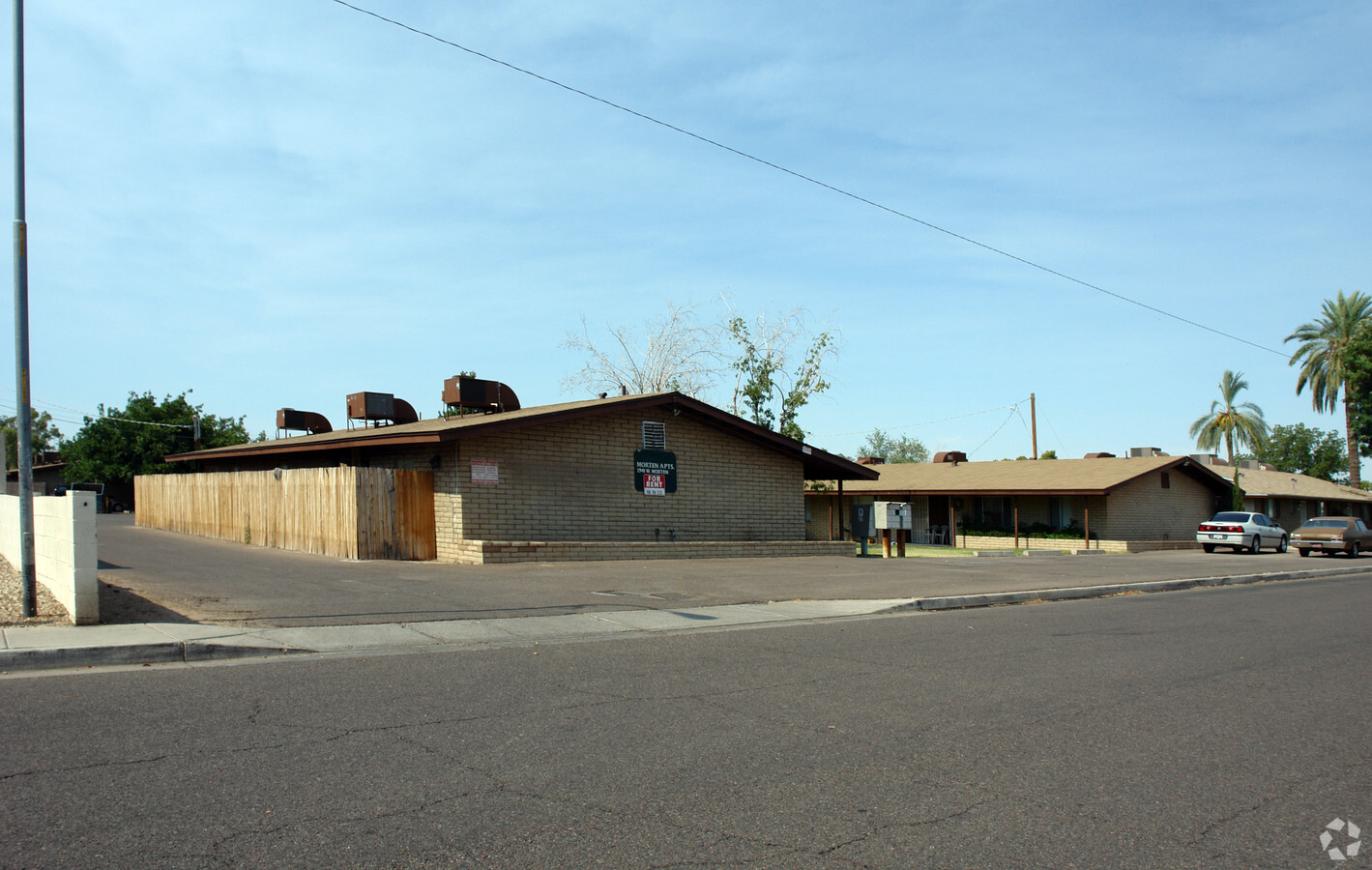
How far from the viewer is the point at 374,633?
1035 cm

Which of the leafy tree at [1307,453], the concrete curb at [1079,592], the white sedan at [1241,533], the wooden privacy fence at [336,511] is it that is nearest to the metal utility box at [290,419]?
the wooden privacy fence at [336,511]

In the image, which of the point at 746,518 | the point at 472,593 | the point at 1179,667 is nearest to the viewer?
the point at 1179,667

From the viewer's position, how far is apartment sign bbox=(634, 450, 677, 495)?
23.8m

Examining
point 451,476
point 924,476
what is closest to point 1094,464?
point 924,476

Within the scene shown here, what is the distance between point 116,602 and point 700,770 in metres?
8.88

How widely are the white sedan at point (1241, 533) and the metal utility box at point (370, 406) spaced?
96.6 ft

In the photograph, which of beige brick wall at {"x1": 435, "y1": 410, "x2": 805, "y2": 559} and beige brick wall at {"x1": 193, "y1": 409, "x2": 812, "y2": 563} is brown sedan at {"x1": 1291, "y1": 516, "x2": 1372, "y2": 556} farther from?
beige brick wall at {"x1": 435, "y1": 410, "x2": 805, "y2": 559}

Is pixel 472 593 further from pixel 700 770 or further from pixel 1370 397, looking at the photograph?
pixel 1370 397

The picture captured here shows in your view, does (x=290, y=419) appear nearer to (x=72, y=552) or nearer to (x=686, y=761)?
(x=72, y=552)

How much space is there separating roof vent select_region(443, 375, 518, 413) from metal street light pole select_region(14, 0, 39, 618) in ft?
49.0

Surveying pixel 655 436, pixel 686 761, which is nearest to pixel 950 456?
pixel 655 436

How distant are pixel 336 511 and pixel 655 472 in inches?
304

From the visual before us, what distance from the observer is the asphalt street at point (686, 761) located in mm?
4387

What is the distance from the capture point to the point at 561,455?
73.0 ft
